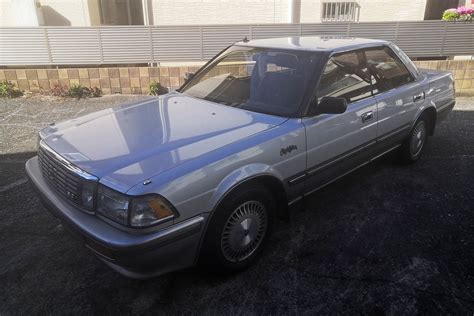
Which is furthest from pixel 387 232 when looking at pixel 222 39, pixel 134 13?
pixel 134 13

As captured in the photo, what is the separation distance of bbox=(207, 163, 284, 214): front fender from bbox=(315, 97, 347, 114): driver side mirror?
2.07 ft

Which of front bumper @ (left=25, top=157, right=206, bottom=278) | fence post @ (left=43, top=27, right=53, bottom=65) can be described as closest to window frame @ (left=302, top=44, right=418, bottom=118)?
front bumper @ (left=25, top=157, right=206, bottom=278)

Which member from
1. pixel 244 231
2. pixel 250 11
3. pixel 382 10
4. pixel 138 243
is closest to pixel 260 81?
pixel 244 231

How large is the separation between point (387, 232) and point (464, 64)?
5.79m

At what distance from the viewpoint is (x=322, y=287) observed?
2.64 m

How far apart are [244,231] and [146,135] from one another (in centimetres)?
97

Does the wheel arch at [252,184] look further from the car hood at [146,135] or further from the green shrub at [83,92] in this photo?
the green shrub at [83,92]

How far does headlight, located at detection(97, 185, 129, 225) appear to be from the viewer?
214 cm

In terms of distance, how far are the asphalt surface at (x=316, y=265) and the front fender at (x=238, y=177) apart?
0.70 m

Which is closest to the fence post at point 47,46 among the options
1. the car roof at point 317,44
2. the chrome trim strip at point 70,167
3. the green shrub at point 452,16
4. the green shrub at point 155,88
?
the green shrub at point 155,88

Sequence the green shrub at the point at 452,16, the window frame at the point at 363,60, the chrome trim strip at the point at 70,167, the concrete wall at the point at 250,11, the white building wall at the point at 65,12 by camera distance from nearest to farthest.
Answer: the chrome trim strip at the point at 70,167
the window frame at the point at 363,60
the green shrub at the point at 452,16
the white building wall at the point at 65,12
the concrete wall at the point at 250,11

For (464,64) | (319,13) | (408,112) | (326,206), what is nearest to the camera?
(326,206)

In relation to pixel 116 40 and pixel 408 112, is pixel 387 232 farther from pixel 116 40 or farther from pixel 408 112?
pixel 116 40

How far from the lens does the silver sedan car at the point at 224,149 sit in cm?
220
